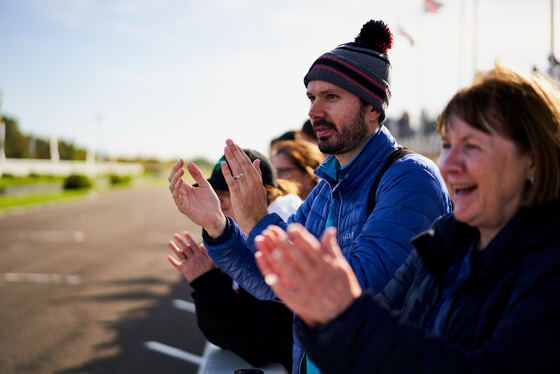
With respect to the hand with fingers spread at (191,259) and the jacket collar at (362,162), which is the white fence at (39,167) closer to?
the hand with fingers spread at (191,259)

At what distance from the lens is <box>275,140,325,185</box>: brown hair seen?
162 inches

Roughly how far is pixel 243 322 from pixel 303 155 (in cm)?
189

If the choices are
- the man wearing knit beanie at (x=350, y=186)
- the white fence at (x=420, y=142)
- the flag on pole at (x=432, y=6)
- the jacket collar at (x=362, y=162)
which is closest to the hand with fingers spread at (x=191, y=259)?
the man wearing knit beanie at (x=350, y=186)

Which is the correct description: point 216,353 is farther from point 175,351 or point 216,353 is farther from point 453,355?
point 175,351

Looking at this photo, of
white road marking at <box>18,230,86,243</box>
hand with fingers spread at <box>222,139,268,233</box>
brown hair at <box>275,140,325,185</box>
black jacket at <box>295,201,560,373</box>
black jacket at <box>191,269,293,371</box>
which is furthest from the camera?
white road marking at <box>18,230,86,243</box>

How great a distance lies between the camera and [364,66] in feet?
7.29

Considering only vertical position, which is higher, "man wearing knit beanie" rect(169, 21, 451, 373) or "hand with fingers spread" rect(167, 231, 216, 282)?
"man wearing knit beanie" rect(169, 21, 451, 373)

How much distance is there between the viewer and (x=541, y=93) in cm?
114

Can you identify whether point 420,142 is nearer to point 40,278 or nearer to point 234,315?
point 40,278

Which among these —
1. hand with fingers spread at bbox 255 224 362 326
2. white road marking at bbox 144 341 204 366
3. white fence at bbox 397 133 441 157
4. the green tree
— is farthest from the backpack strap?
the green tree

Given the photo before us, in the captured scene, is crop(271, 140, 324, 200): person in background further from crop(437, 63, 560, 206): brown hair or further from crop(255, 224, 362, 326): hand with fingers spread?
crop(255, 224, 362, 326): hand with fingers spread

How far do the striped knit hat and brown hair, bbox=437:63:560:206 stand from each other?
1061 millimetres

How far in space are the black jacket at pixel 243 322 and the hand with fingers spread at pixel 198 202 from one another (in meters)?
0.61

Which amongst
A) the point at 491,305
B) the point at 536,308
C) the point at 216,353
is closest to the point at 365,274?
the point at 491,305
